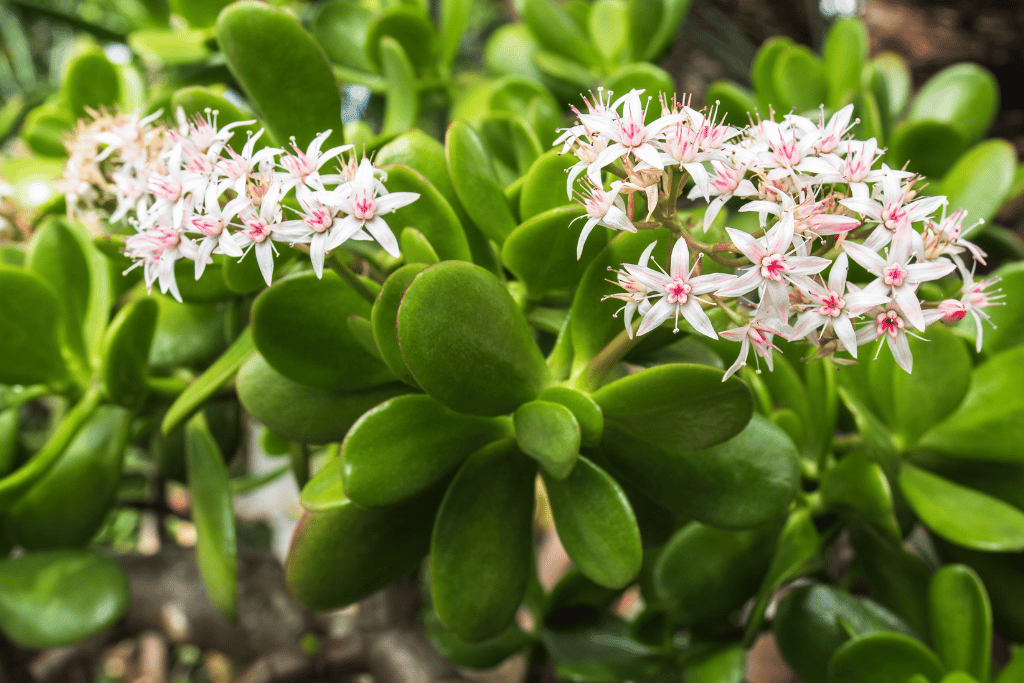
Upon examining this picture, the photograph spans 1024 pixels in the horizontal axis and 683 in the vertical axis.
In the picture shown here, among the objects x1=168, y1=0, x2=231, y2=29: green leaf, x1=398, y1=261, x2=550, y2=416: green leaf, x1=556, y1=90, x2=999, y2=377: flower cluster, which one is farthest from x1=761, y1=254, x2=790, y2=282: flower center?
x1=168, y1=0, x2=231, y2=29: green leaf

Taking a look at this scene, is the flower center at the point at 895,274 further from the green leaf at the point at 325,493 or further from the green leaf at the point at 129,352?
the green leaf at the point at 129,352

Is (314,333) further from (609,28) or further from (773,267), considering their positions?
(609,28)

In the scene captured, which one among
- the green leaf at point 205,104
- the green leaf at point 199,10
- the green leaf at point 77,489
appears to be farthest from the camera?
the green leaf at point 199,10

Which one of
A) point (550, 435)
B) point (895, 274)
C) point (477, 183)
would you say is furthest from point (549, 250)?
point (895, 274)

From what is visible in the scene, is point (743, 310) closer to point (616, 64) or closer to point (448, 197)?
point (448, 197)

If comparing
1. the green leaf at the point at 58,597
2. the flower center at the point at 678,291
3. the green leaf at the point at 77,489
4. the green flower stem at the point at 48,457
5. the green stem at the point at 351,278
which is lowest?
the green leaf at the point at 58,597

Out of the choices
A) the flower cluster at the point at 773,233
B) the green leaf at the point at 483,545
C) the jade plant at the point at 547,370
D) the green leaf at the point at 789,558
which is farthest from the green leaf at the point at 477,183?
the green leaf at the point at 789,558

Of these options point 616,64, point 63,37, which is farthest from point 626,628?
point 63,37
